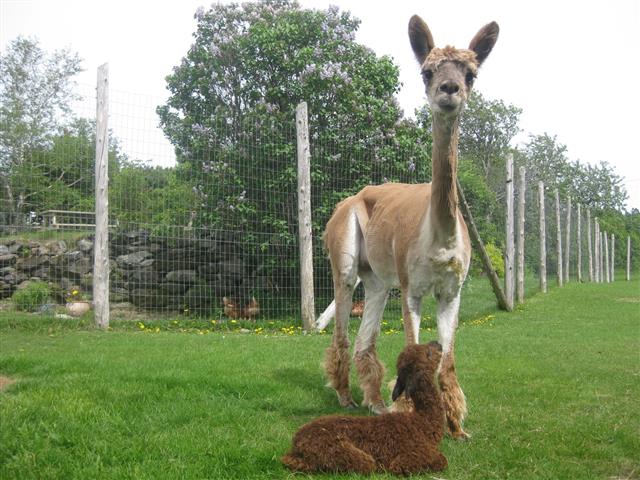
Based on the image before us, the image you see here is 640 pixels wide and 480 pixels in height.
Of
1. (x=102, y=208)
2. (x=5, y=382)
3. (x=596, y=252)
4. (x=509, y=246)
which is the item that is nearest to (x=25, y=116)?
(x=102, y=208)

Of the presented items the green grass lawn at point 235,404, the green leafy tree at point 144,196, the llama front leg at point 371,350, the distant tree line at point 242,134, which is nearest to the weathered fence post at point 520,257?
the distant tree line at point 242,134

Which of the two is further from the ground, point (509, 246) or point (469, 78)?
point (469, 78)

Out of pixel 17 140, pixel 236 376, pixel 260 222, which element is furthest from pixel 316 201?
pixel 236 376

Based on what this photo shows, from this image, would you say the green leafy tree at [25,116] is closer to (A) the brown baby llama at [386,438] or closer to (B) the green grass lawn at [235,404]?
(B) the green grass lawn at [235,404]

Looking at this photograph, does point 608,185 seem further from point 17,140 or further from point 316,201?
point 17,140

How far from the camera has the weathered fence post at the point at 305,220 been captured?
10656 millimetres

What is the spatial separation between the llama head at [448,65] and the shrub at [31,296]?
7.19 meters

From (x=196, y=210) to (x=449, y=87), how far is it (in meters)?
7.29

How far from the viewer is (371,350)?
17.8ft

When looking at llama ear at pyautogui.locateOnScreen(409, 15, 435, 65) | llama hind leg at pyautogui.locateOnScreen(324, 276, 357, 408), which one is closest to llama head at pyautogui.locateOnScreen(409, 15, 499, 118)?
llama ear at pyautogui.locateOnScreen(409, 15, 435, 65)

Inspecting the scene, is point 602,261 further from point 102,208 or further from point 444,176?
point 444,176

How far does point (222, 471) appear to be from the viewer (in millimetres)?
3373

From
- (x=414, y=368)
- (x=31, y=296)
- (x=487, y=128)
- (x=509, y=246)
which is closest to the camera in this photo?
(x=414, y=368)

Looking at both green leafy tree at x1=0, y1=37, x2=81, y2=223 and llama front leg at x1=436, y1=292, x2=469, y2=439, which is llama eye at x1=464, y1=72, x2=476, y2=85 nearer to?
llama front leg at x1=436, y1=292, x2=469, y2=439
